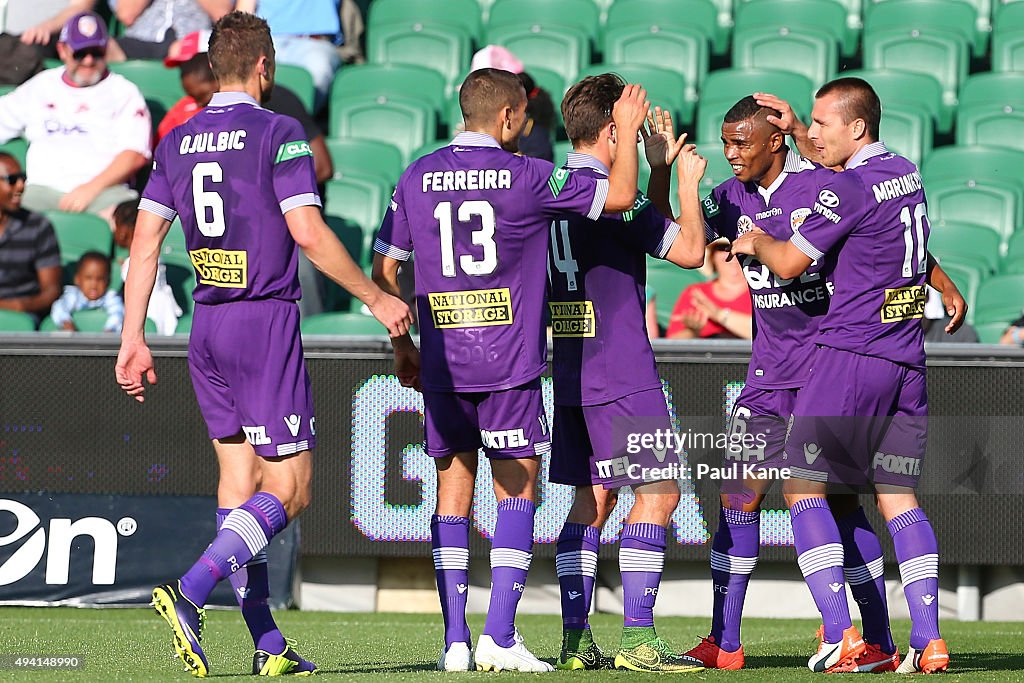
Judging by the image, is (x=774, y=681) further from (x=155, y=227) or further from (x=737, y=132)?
(x=155, y=227)

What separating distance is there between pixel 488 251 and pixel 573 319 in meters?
0.50

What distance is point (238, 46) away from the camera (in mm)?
5199

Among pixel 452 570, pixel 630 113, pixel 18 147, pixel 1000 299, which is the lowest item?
pixel 452 570

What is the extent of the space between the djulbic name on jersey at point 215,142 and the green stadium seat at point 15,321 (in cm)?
449

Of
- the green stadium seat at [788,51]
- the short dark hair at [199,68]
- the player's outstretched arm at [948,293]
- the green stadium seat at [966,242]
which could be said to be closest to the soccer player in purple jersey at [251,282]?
the player's outstretched arm at [948,293]

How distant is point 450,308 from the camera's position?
530 cm

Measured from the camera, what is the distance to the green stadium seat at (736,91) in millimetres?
11148

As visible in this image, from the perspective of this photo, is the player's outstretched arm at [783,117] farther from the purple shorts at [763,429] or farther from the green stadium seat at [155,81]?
the green stadium seat at [155,81]

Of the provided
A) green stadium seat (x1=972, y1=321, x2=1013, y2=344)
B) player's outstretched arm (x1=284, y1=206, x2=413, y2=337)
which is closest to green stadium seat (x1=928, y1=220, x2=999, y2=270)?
green stadium seat (x1=972, y1=321, x2=1013, y2=344)

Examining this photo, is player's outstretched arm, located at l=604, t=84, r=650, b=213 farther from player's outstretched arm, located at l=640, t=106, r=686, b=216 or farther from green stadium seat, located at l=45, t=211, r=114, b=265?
green stadium seat, located at l=45, t=211, r=114, b=265

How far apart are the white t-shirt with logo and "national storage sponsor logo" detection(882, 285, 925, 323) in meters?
6.80

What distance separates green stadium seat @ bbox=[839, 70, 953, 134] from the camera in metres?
11.4

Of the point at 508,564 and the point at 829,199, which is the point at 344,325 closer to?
the point at 508,564

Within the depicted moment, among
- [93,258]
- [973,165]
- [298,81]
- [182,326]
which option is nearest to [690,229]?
[182,326]
